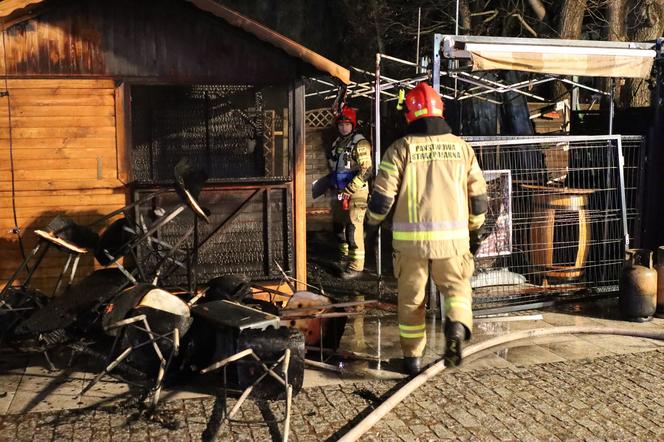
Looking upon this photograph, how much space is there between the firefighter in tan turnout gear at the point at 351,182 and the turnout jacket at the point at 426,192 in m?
4.21

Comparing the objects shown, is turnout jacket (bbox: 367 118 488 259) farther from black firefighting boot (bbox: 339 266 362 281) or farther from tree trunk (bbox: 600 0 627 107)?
tree trunk (bbox: 600 0 627 107)

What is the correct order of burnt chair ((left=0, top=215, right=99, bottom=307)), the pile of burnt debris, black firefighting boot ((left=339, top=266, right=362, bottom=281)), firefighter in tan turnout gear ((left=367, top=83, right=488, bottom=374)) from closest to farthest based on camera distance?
1. the pile of burnt debris
2. firefighter in tan turnout gear ((left=367, top=83, right=488, bottom=374))
3. burnt chair ((left=0, top=215, right=99, bottom=307))
4. black firefighting boot ((left=339, top=266, right=362, bottom=281))

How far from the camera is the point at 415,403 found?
518 cm

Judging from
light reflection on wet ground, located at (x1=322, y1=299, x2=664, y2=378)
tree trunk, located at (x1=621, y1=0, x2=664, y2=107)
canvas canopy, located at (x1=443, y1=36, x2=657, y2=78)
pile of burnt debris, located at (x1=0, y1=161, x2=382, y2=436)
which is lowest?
light reflection on wet ground, located at (x1=322, y1=299, x2=664, y2=378)

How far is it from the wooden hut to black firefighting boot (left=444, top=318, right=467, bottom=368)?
7.64ft

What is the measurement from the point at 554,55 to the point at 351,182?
3.41 m

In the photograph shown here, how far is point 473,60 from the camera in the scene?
708 centimetres

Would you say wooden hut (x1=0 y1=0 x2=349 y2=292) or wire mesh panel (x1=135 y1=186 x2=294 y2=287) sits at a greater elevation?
wooden hut (x1=0 y1=0 x2=349 y2=292)

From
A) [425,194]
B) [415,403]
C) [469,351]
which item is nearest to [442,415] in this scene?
[415,403]

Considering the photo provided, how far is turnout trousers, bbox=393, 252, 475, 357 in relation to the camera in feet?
18.3

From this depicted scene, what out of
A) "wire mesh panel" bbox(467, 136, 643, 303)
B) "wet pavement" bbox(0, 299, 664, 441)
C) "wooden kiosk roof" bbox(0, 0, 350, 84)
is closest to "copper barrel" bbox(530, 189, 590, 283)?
"wire mesh panel" bbox(467, 136, 643, 303)

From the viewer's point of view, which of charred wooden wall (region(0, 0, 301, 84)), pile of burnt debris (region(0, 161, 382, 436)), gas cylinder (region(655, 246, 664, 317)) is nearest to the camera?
pile of burnt debris (region(0, 161, 382, 436))

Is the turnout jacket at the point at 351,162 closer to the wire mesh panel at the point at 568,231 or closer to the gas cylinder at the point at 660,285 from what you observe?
the wire mesh panel at the point at 568,231

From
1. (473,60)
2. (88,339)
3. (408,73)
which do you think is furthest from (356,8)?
(88,339)
